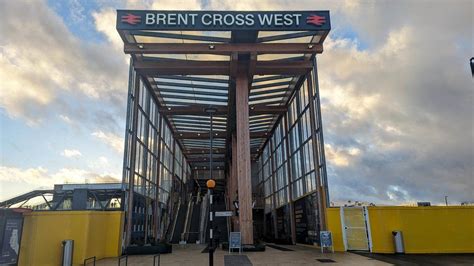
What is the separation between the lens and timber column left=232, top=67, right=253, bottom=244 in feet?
62.4

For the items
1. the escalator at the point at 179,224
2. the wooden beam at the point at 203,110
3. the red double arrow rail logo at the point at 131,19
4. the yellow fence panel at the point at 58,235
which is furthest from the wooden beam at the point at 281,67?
the escalator at the point at 179,224

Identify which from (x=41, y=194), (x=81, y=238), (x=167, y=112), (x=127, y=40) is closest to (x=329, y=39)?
(x=127, y=40)

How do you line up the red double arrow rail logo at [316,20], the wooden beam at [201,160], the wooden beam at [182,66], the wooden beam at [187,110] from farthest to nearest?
1. the wooden beam at [201,160]
2. the wooden beam at [187,110]
3. the wooden beam at [182,66]
4. the red double arrow rail logo at [316,20]

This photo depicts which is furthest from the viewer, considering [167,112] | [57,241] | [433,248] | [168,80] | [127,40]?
[167,112]

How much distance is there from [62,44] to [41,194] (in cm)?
1377

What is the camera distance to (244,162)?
20.2 metres

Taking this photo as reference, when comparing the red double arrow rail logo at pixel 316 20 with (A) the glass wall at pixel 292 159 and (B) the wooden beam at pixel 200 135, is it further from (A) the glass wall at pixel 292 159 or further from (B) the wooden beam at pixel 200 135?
(B) the wooden beam at pixel 200 135

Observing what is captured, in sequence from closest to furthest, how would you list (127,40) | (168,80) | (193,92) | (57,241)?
(57,241) < (127,40) < (168,80) < (193,92)

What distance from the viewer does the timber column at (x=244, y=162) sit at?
19031mm

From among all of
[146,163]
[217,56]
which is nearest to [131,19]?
[217,56]

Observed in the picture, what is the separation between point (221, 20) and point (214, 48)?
1.62 m

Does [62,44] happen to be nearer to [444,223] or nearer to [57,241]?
[57,241]

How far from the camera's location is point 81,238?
1490 centimetres

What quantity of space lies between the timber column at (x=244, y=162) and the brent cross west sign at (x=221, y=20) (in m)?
3.31
